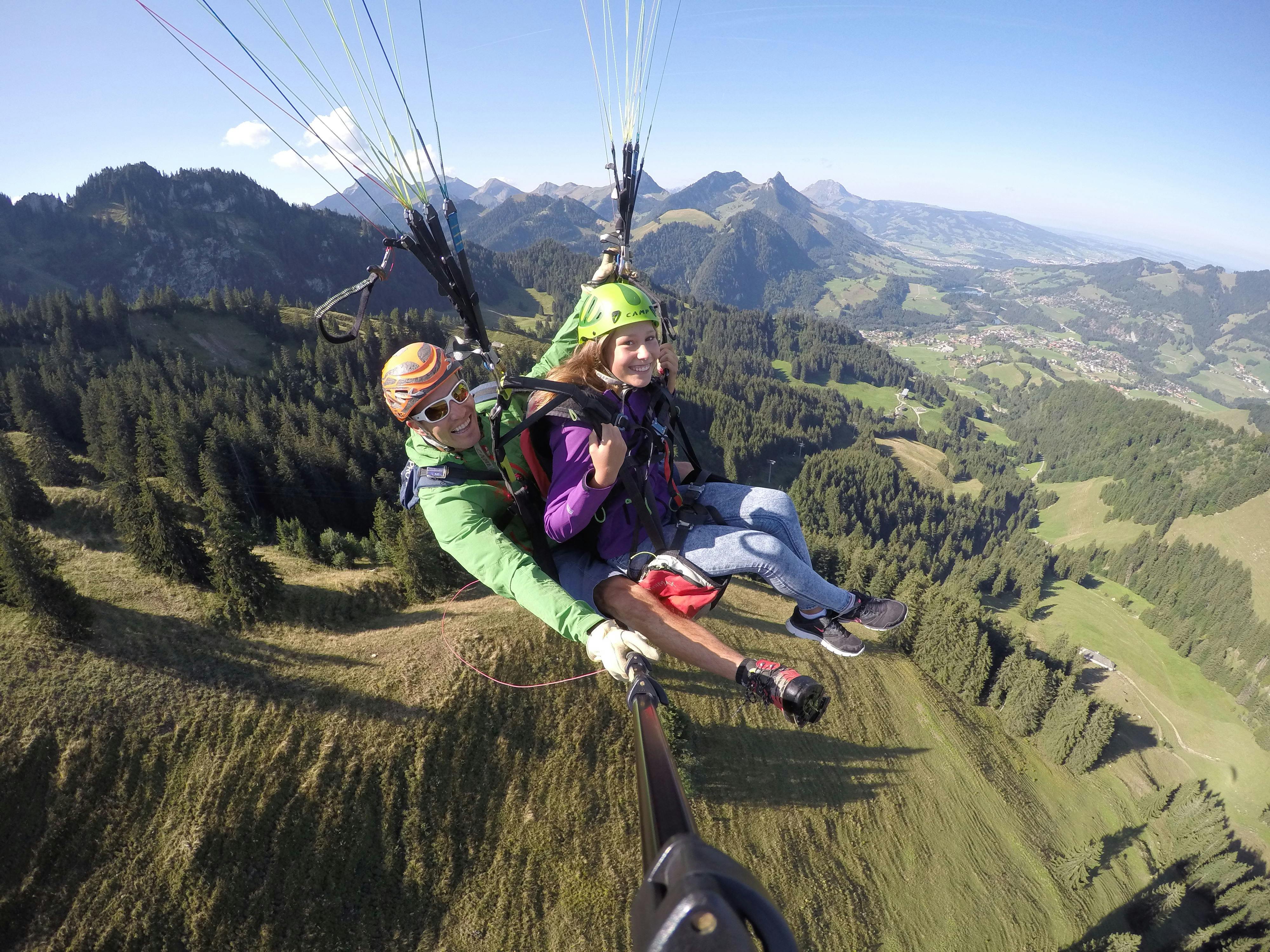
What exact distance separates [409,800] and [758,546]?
26.3 meters

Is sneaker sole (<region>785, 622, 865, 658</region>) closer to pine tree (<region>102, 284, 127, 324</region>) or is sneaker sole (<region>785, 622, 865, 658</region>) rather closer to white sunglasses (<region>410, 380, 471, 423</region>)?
white sunglasses (<region>410, 380, 471, 423</region>)

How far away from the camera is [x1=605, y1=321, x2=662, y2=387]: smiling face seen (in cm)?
654

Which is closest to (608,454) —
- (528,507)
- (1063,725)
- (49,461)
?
(528,507)

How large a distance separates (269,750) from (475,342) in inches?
1052

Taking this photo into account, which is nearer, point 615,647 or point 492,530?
point 615,647

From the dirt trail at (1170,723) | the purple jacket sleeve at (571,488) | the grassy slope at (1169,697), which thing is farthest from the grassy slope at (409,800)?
the dirt trail at (1170,723)

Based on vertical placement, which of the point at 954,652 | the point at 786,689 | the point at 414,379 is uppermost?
the point at 414,379

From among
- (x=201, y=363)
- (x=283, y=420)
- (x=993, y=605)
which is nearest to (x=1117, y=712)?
(x=993, y=605)

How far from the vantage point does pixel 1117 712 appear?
57.5 meters

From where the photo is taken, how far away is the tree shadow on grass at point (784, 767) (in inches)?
1230

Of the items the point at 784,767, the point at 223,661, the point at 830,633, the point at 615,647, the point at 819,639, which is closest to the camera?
the point at 615,647

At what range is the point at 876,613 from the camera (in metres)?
7.92

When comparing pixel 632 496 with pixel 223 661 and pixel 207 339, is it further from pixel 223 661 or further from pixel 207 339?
pixel 207 339

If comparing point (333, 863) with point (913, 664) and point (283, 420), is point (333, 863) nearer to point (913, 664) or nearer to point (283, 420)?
point (913, 664)
